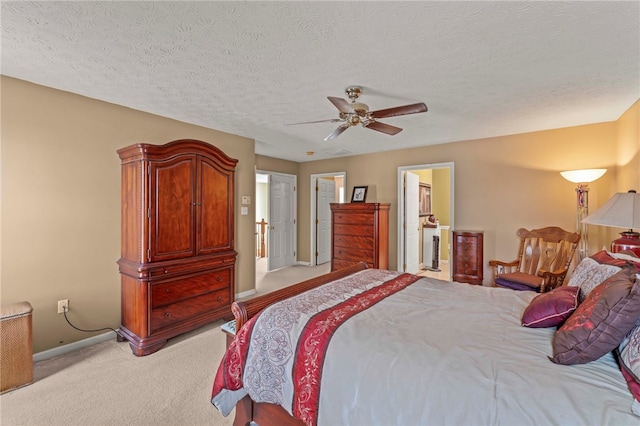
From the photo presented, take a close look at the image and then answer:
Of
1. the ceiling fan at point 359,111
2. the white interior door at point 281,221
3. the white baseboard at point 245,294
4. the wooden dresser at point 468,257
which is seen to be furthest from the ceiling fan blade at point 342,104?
the white interior door at point 281,221

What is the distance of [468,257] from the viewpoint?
13.5 feet

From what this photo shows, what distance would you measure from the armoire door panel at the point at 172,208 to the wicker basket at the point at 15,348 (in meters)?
0.94

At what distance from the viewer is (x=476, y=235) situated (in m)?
4.04

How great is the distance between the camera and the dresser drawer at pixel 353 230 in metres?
4.89

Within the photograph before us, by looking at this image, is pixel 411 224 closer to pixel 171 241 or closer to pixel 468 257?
pixel 468 257

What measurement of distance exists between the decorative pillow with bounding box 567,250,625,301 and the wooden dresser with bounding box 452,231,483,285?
2.09 meters

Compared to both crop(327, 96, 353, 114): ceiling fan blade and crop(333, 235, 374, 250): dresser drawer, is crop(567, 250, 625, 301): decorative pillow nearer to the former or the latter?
crop(327, 96, 353, 114): ceiling fan blade

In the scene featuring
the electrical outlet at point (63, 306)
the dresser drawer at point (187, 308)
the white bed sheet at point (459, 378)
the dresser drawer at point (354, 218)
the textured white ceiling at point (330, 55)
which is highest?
the textured white ceiling at point (330, 55)

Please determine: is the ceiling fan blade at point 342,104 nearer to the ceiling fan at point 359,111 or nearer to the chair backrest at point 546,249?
the ceiling fan at point 359,111

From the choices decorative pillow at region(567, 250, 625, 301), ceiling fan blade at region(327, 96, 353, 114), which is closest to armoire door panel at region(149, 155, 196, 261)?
ceiling fan blade at region(327, 96, 353, 114)

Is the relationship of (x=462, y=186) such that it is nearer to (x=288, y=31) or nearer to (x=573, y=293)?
(x=573, y=293)

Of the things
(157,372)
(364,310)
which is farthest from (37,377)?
(364,310)

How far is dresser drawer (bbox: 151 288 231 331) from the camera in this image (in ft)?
9.12

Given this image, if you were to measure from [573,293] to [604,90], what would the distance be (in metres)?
2.08
